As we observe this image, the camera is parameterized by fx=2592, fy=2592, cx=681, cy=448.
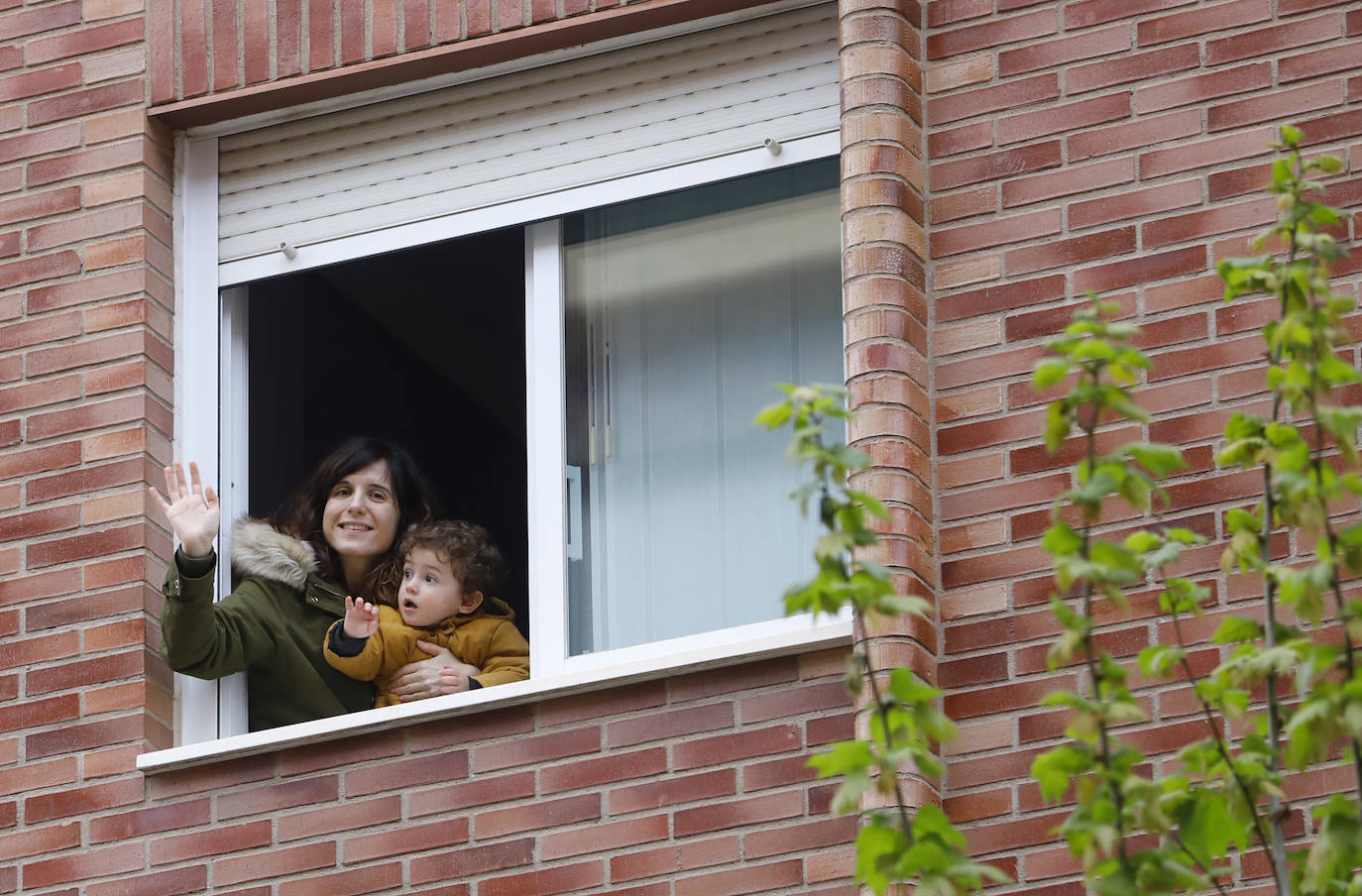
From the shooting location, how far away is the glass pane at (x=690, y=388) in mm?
6887

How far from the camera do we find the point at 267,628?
7.18 metres

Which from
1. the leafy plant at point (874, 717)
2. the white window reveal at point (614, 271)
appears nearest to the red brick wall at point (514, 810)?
the white window reveal at point (614, 271)

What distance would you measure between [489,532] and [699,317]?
2.93ft

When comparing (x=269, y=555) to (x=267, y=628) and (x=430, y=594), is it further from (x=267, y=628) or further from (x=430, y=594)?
(x=430, y=594)

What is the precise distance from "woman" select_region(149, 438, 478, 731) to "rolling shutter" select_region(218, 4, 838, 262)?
749 millimetres

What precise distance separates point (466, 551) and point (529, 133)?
3.92 ft

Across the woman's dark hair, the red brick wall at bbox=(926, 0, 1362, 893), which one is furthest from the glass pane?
the woman's dark hair

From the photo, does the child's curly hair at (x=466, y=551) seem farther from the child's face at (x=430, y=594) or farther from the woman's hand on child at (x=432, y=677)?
the woman's hand on child at (x=432, y=677)

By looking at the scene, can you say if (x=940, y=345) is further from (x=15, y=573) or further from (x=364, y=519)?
(x=15, y=573)

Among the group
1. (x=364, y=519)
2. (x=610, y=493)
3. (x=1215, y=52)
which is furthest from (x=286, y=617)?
(x=1215, y=52)

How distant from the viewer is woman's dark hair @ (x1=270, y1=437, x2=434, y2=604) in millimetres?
7477

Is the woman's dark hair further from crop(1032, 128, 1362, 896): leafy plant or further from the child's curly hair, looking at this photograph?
crop(1032, 128, 1362, 896): leafy plant

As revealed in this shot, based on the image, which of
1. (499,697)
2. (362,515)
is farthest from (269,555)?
(499,697)

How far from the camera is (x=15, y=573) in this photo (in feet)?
23.5
